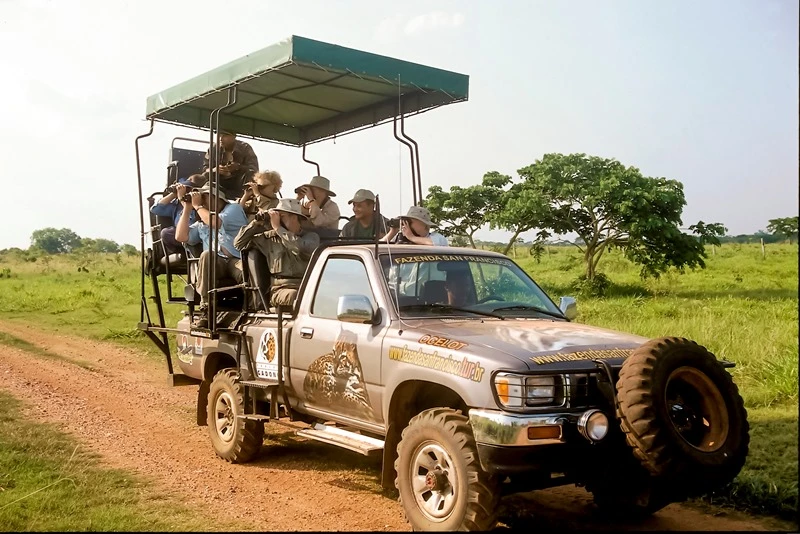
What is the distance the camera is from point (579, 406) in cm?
448

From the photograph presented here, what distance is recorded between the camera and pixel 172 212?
30.7ft

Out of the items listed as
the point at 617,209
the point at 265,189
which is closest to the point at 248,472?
the point at 265,189

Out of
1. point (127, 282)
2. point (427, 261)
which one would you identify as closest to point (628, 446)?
point (427, 261)

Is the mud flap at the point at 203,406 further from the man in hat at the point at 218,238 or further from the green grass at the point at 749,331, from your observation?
the green grass at the point at 749,331

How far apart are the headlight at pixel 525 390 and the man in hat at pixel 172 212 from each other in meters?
5.56

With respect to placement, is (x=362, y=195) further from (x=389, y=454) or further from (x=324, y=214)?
(x=389, y=454)

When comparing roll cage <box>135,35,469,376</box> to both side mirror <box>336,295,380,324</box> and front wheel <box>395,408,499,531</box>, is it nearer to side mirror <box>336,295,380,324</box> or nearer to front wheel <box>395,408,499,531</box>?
side mirror <box>336,295,380,324</box>

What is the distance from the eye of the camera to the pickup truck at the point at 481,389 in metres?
4.28

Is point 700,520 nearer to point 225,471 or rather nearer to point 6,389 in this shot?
point 225,471

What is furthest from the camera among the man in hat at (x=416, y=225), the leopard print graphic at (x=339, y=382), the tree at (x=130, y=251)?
the tree at (x=130, y=251)

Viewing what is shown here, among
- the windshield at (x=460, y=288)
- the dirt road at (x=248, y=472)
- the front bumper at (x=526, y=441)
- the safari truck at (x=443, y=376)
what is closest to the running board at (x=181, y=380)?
the safari truck at (x=443, y=376)

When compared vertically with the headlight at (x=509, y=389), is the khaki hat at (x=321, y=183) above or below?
above

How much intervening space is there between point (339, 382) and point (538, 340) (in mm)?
1633

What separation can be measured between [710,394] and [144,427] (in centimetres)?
599
